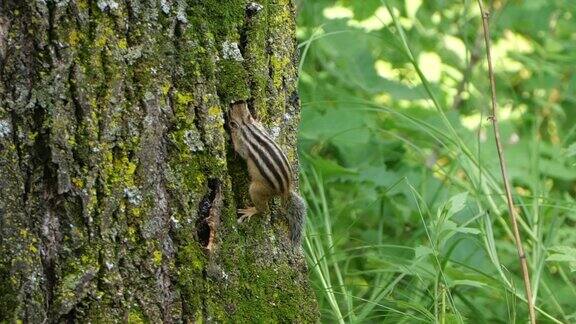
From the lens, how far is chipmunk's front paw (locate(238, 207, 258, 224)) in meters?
2.52

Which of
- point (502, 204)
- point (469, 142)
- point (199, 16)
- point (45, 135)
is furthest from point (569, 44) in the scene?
point (45, 135)

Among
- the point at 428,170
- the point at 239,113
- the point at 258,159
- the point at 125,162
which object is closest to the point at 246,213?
the point at 258,159

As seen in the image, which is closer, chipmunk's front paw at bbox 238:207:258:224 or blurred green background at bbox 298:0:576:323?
chipmunk's front paw at bbox 238:207:258:224

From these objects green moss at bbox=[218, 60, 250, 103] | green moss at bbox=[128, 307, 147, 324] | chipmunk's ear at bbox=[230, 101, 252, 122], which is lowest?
green moss at bbox=[128, 307, 147, 324]

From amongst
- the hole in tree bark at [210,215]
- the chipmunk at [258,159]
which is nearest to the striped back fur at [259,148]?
the chipmunk at [258,159]

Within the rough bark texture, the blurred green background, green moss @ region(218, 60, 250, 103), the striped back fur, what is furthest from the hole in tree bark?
the blurred green background

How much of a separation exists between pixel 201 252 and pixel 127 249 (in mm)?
220

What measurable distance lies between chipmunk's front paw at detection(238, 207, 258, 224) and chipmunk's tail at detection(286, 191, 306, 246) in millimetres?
149

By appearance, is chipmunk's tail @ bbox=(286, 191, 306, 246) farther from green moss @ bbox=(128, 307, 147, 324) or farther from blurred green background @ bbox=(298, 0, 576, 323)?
green moss @ bbox=(128, 307, 147, 324)

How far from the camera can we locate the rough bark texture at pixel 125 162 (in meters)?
2.20

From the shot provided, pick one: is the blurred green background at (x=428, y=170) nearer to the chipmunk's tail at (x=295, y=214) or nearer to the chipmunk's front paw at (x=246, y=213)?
the chipmunk's tail at (x=295, y=214)

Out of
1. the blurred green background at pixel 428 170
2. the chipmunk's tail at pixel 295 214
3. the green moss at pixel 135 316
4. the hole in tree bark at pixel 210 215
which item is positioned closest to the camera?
the green moss at pixel 135 316

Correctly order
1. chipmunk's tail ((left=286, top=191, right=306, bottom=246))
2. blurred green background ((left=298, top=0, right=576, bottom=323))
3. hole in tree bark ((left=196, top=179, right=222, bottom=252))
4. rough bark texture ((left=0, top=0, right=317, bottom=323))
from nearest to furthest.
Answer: rough bark texture ((left=0, top=0, right=317, bottom=323)) → hole in tree bark ((left=196, top=179, right=222, bottom=252)) → chipmunk's tail ((left=286, top=191, right=306, bottom=246)) → blurred green background ((left=298, top=0, right=576, bottom=323))

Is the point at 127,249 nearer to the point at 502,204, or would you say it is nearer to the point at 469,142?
the point at 502,204
